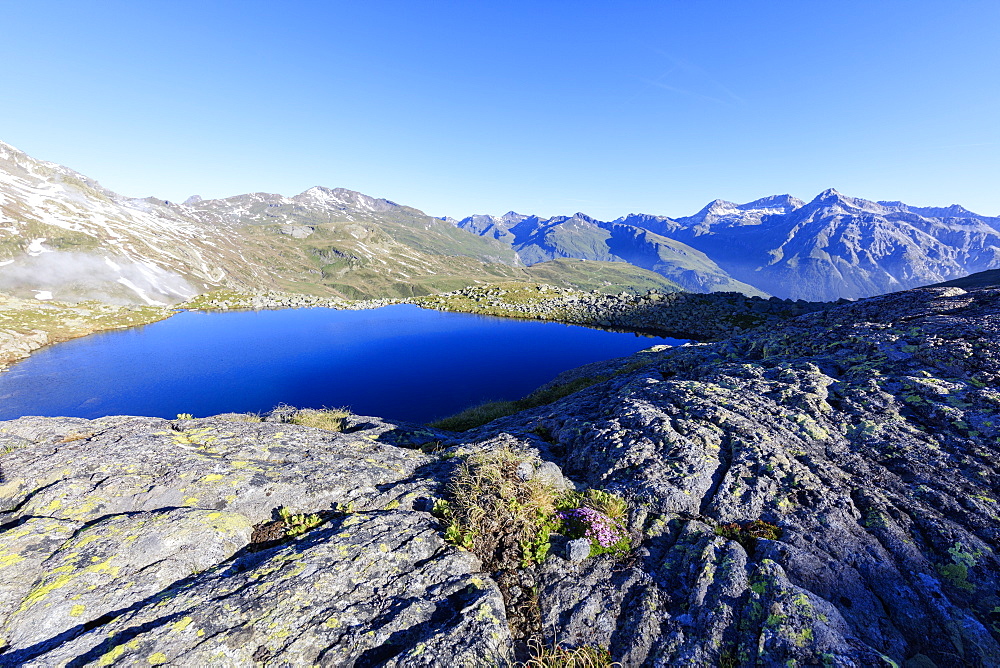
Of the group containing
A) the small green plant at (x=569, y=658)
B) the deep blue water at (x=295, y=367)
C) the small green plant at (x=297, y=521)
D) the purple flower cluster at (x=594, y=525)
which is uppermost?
the purple flower cluster at (x=594, y=525)

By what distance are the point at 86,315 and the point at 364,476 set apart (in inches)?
3490

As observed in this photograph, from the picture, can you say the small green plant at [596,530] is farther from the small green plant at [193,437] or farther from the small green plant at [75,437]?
the small green plant at [75,437]

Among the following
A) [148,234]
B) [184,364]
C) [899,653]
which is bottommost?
[184,364]

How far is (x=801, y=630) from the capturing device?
16.9ft

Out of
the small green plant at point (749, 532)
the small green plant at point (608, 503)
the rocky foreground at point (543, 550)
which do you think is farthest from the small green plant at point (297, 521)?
the small green plant at point (749, 532)

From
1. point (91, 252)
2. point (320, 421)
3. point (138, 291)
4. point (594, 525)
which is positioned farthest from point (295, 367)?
point (91, 252)

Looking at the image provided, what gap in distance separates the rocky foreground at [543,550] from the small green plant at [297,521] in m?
0.07

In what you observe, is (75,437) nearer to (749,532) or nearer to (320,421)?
(320,421)

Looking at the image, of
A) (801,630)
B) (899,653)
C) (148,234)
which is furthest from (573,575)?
(148,234)

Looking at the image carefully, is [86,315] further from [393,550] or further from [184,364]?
[393,550]

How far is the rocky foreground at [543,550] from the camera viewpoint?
508cm

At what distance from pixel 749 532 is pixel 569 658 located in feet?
15.8

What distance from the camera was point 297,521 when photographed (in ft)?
25.0

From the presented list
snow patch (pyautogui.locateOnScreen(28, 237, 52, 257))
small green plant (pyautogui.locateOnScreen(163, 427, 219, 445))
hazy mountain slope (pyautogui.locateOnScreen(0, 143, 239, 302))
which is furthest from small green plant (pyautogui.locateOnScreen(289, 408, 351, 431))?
snow patch (pyautogui.locateOnScreen(28, 237, 52, 257))
